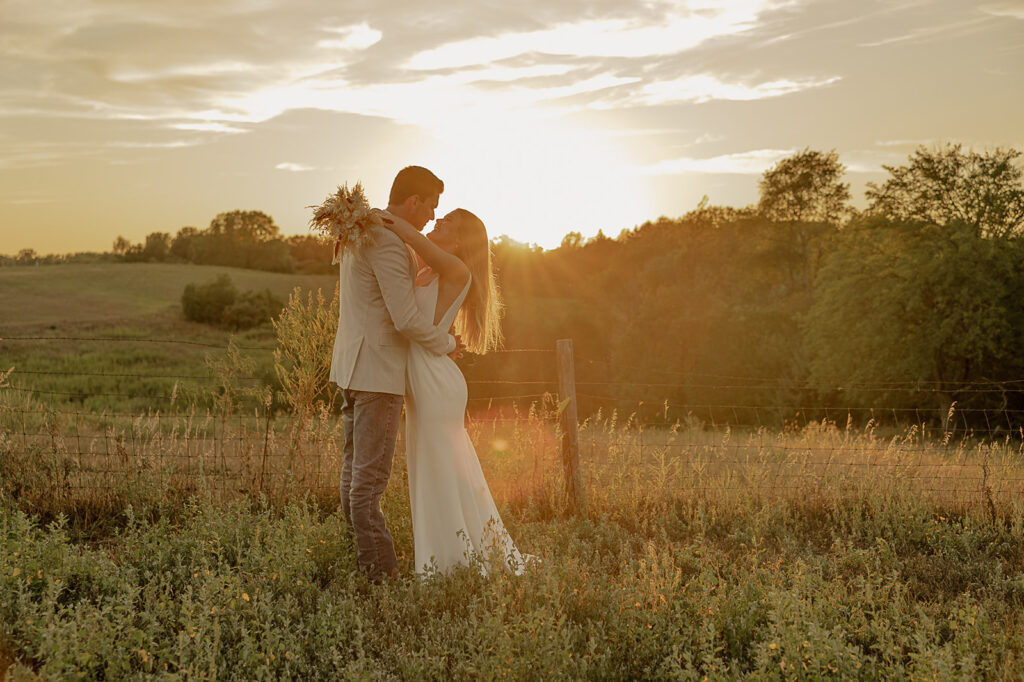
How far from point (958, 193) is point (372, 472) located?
104 feet

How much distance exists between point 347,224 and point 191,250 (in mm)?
77156

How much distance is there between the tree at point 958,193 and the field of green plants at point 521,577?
79.8 ft

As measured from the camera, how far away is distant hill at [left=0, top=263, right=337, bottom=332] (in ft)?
155

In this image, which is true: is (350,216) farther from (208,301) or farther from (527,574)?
(208,301)

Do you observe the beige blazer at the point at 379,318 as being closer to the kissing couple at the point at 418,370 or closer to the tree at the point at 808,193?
the kissing couple at the point at 418,370

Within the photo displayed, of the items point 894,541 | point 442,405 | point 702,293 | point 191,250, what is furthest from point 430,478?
point 191,250

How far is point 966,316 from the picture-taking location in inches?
1099

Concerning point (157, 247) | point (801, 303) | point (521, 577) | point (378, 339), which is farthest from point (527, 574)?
point (157, 247)

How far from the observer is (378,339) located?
4.87m

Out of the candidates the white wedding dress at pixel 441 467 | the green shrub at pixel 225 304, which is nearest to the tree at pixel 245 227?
the green shrub at pixel 225 304

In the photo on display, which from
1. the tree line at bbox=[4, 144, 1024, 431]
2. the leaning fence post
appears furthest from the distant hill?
the leaning fence post

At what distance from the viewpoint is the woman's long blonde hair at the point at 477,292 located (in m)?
5.18

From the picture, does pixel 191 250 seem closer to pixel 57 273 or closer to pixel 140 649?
pixel 57 273

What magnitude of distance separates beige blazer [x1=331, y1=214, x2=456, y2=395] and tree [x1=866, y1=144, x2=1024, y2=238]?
1200 inches
